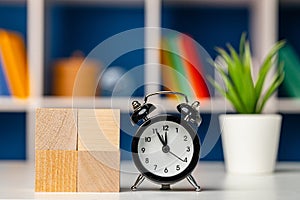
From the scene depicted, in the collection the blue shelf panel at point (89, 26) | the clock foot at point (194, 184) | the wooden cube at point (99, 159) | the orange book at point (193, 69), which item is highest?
the blue shelf panel at point (89, 26)

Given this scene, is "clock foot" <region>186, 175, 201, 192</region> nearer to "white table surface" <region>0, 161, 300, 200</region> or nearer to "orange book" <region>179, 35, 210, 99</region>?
"white table surface" <region>0, 161, 300, 200</region>

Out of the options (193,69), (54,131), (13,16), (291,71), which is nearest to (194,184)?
(54,131)

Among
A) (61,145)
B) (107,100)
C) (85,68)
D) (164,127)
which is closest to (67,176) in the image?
(61,145)

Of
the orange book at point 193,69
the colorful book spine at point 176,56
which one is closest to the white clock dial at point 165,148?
the colorful book spine at point 176,56

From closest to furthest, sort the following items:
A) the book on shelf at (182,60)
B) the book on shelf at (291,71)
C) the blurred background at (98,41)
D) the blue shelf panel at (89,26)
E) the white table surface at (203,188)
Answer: the white table surface at (203,188), the book on shelf at (182,60), the blurred background at (98,41), the book on shelf at (291,71), the blue shelf panel at (89,26)

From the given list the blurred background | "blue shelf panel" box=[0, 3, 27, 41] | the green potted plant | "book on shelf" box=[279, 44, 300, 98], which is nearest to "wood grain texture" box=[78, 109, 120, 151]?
the green potted plant

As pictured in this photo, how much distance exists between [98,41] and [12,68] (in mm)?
420

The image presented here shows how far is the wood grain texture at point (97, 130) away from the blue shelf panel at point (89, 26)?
128cm

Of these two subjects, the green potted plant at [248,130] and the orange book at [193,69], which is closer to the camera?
the green potted plant at [248,130]

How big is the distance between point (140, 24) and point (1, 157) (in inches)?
32.5

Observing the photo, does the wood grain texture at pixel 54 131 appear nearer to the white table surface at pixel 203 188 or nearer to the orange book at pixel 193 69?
the white table surface at pixel 203 188

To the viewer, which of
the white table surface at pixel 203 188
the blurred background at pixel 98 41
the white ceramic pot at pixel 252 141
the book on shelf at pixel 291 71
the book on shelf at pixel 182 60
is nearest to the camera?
the white table surface at pixel 203 188

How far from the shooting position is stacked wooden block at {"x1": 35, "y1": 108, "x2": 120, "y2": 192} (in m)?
1.23

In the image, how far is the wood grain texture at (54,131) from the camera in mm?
1241
